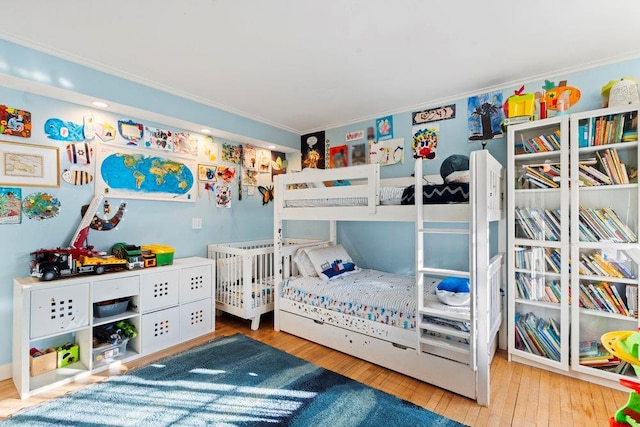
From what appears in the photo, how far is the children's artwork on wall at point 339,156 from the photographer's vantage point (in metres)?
3.86

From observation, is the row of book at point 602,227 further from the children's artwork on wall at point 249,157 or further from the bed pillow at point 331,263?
the children's artwork on wall at point 249,157

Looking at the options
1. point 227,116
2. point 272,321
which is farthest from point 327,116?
point 272,321

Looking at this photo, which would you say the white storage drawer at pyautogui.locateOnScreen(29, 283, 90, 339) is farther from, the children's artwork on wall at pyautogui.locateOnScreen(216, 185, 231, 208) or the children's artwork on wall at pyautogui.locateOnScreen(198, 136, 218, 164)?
the children's artwork on wall at pyautogui.locateOnScreen(198, 136, 218, 164)

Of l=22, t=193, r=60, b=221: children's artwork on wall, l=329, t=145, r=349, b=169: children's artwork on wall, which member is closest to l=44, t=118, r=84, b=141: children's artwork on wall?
l=22, t=193, r=60, b=221: children's artwork on wall

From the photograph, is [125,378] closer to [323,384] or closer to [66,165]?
[323,384]

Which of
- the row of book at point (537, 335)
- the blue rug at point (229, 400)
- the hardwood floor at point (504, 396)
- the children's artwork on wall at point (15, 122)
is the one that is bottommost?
the hardwood floor at point (504, 396)

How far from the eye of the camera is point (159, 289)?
271 centimetres

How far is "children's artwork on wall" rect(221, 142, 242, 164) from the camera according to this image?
12.0 ft

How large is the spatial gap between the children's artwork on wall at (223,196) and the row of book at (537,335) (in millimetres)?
3157

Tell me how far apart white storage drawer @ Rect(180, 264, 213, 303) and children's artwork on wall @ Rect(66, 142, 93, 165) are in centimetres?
126

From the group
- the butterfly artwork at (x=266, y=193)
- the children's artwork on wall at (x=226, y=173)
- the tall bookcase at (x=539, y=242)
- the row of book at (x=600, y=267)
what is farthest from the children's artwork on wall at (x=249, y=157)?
the row of book at (x=600, y=267)

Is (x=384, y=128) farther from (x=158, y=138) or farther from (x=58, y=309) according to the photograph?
(x=58, y=309)

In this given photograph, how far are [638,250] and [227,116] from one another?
3.39 metres

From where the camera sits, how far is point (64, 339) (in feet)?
8.21
